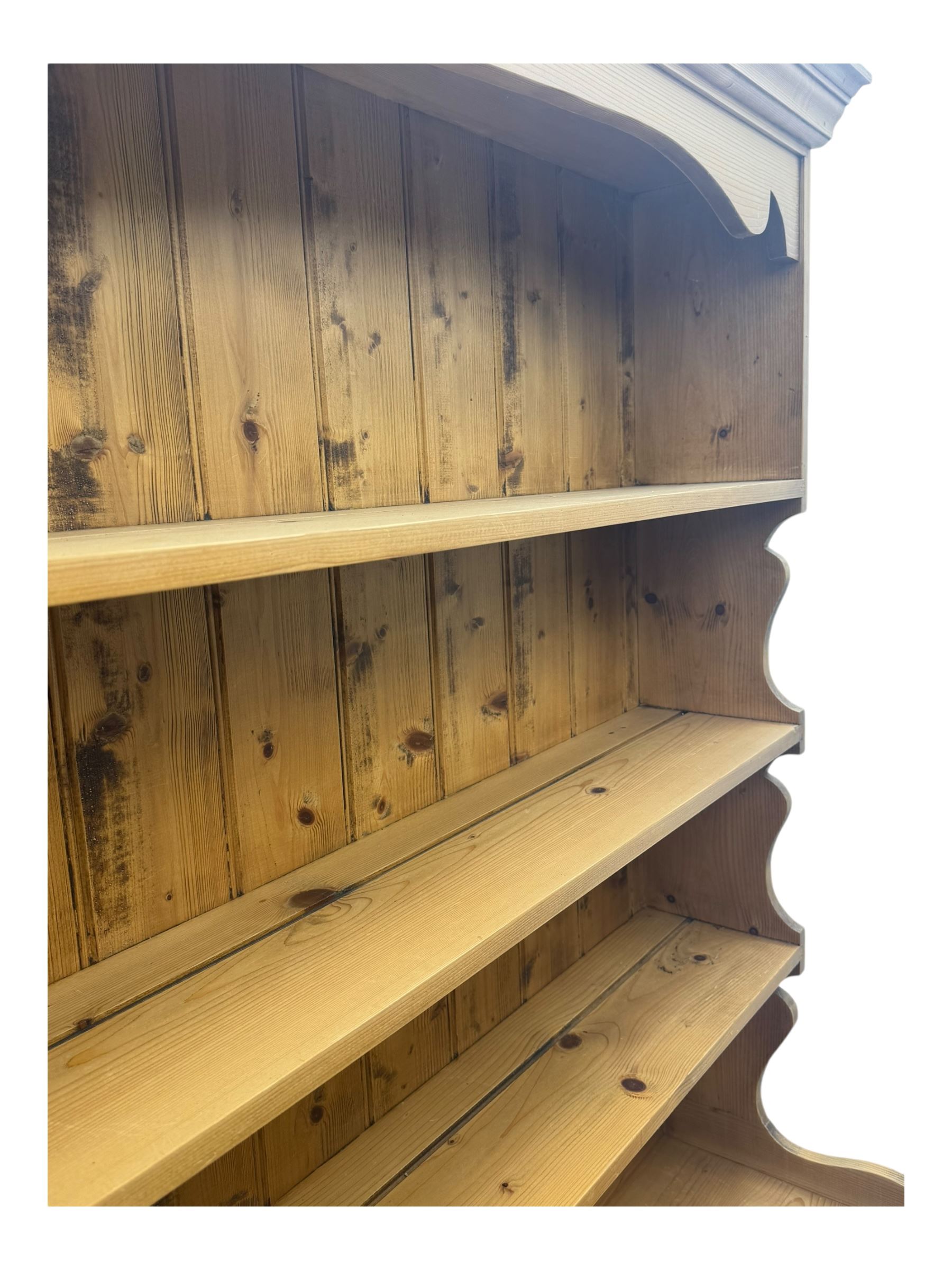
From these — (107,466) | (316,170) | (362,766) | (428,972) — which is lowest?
(428,972)

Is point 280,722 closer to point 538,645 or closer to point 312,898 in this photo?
point 312,898

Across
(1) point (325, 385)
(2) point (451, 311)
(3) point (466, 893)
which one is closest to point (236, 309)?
(1) point (325, 385)

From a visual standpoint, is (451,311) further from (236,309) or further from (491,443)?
(236,309)

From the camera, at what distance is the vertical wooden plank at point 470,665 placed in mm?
1388

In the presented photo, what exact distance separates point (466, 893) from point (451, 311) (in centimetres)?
79

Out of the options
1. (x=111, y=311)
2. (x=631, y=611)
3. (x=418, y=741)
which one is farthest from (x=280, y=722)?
(x=631, y=611)

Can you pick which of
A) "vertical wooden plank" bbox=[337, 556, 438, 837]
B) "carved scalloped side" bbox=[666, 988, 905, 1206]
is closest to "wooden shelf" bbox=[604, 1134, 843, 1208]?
"carved scalloped side" bbox=[666, 988, 905, 1206]

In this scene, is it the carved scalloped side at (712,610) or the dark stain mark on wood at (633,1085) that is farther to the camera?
the carved scalloped side at (712,610)

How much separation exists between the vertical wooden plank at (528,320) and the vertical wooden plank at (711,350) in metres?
0.25

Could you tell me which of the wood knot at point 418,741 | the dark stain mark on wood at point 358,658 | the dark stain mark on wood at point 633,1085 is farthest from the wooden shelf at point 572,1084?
the dark stain mark on wood at point 358,658

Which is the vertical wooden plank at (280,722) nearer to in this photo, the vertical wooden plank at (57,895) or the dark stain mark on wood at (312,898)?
the dark stain mark on wood at (312,898)

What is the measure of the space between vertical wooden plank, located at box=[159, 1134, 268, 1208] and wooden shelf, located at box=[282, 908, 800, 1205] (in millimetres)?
59
